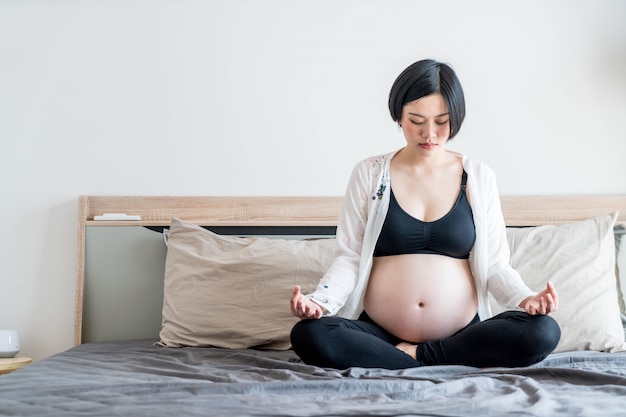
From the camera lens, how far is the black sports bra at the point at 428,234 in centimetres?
200

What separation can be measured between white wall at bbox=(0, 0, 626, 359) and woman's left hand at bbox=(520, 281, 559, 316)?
986mm

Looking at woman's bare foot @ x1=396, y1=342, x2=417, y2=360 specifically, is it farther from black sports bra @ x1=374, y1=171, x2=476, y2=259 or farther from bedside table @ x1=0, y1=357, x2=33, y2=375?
bedside table @ x1=0, y1=357, x2=33, y2=375

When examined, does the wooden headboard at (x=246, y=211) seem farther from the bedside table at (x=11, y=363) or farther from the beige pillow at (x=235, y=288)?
the bedside table at (x=11, y=363)

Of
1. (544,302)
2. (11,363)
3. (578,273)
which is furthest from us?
(11,363)

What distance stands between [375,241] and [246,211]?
29.2 inches

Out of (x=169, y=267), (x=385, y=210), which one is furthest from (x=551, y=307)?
(x=169, y=267)

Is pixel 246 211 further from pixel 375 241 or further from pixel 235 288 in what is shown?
pixel 375 241

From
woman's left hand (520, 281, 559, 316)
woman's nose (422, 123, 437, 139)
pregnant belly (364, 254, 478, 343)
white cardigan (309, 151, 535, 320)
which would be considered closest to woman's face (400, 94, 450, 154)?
woman's nose (422, 123, 437, 139)

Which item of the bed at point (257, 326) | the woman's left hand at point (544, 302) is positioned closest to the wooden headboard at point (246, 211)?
the bed at point (257, 326)

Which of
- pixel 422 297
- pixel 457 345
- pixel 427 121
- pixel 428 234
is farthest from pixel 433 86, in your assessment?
pixel 457 345

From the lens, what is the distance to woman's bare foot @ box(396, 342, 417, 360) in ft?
6.24

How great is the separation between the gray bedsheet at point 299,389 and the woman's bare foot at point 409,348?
138 mm

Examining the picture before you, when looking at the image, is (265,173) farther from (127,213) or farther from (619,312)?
(619,312)

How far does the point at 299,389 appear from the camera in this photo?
5.05 feet
